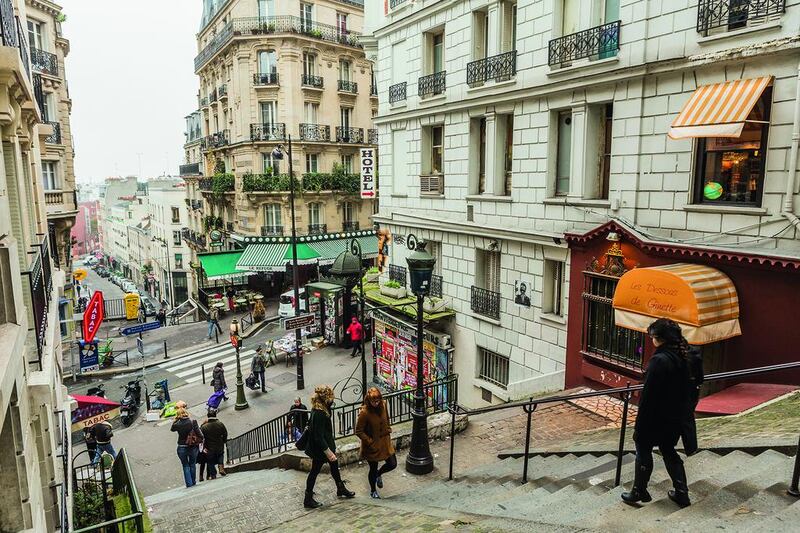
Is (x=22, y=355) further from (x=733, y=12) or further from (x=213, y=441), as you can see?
(x=733, y=12)

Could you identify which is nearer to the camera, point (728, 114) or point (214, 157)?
point (728, 114)

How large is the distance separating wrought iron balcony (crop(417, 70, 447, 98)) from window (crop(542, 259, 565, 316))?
21.4 ft

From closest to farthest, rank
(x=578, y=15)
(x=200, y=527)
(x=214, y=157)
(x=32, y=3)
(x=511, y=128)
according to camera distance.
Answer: (x=200, y=527)
(x=578, y=15)
(x=511, y=128)
(x=32, y=3)
(x=214, y=157)

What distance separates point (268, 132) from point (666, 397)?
32305 millimetres

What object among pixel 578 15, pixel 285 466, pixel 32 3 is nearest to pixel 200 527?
pixel 285 466

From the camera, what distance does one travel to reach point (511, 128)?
14.1 m

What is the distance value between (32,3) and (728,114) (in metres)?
29.4

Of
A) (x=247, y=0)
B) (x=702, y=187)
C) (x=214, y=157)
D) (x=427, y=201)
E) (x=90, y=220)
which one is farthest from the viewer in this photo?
(x=90, y=220)

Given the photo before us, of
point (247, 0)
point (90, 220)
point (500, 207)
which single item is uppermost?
point (247, 0)

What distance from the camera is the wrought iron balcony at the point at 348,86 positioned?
116 feet

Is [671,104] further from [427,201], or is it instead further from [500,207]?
[427,201]

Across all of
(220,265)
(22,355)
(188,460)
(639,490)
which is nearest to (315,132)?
(220,265)

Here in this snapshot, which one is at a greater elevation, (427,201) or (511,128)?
(511,128)

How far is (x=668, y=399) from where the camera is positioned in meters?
4.89
